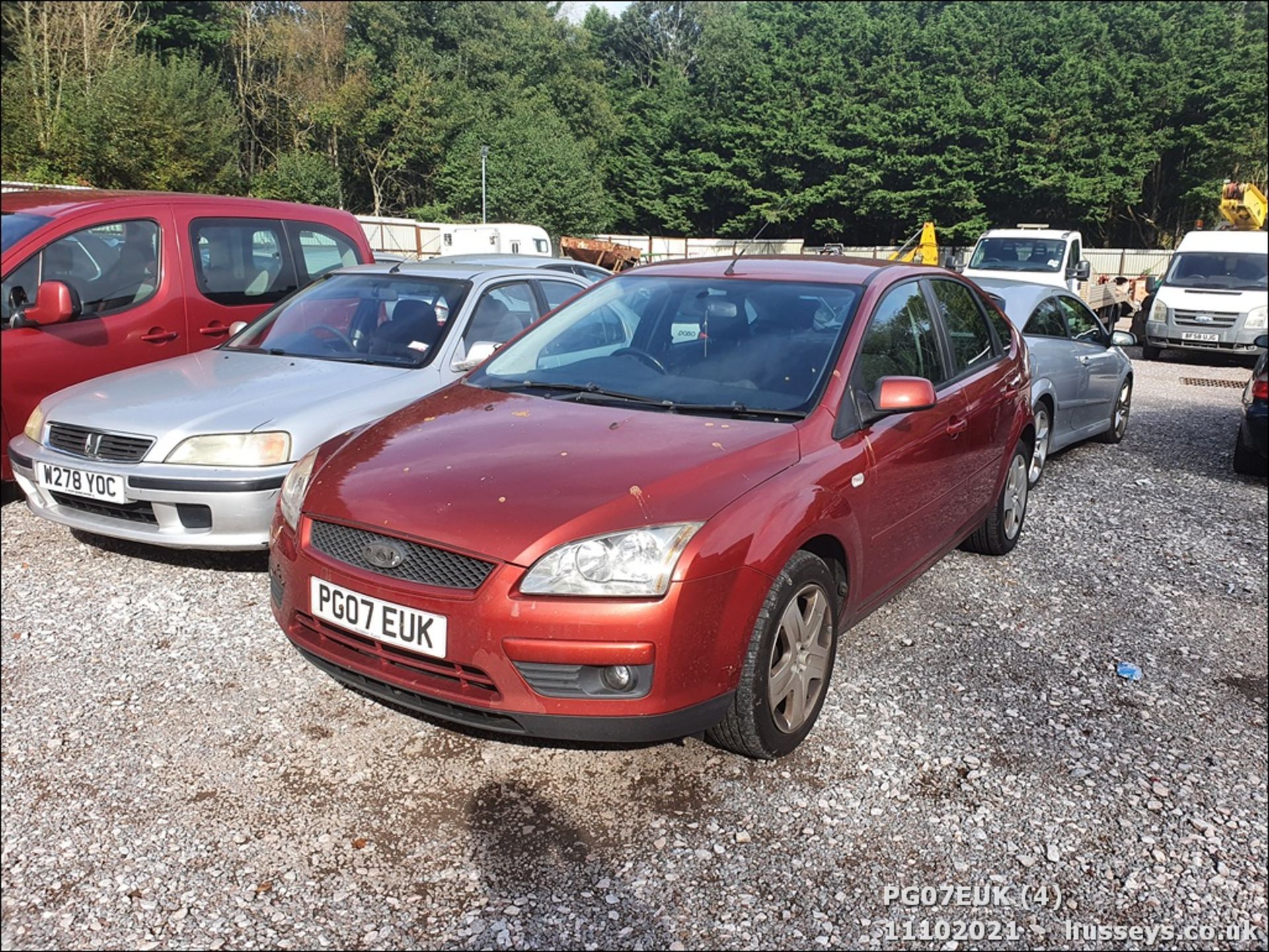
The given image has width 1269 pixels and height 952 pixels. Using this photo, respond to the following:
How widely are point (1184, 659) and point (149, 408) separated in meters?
4.83

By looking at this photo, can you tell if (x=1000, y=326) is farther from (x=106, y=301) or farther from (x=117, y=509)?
(x=106, y=301)

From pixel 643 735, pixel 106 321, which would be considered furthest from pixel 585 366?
pixel 106 321

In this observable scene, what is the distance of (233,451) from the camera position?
14.3 feet

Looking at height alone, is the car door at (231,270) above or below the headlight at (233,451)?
above

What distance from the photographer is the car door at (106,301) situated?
5039 millimetres

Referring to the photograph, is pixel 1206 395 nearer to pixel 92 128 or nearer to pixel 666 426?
pixel 666 426

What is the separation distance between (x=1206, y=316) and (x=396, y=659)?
49.8ft

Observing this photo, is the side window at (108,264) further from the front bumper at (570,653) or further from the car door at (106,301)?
the front bumper at (570,653)

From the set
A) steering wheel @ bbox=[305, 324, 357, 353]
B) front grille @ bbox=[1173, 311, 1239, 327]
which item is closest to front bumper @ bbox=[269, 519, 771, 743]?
steering wheel @ bbox=[305, 324, 357, 353]

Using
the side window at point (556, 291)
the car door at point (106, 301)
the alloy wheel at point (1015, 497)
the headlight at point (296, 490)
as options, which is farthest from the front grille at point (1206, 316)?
the headlight at point (296, 490)

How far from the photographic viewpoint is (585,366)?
3.91m

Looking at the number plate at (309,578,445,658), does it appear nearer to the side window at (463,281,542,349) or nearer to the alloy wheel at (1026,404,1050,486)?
the side window at (463,281,542,349)

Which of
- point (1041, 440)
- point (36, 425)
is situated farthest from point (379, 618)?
point (1041, 440)

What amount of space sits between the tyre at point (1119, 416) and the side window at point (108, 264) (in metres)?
7.74
